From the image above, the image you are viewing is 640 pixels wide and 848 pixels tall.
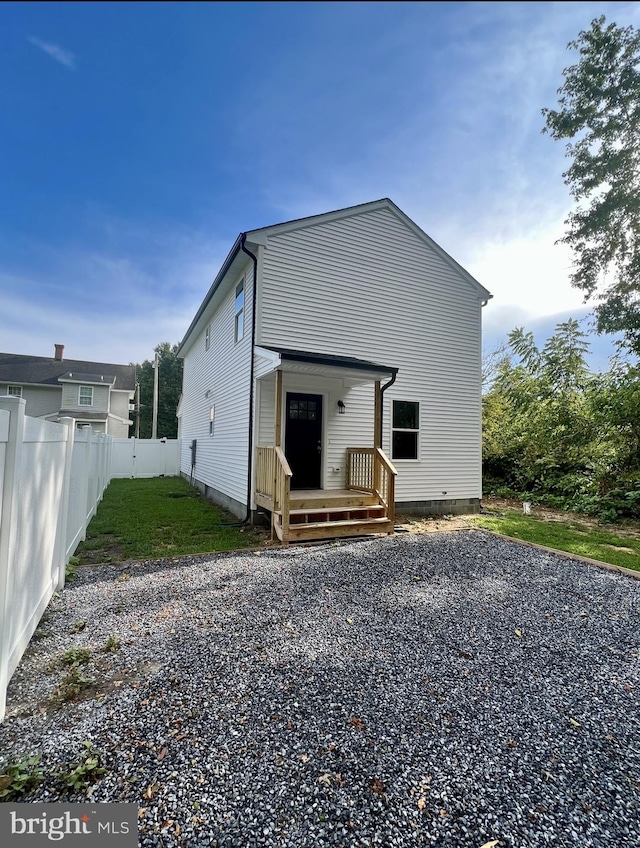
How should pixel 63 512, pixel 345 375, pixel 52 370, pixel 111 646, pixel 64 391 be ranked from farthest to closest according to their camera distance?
pixel 52 370 → pixel 64 391 → pixel 345 375 → pixel 63 512 → pixel 111 646

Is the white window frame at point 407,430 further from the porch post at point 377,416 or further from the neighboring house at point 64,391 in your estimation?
the neighboring house at point 64,391

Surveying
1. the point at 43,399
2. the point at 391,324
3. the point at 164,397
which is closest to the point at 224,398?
the point at 391,324

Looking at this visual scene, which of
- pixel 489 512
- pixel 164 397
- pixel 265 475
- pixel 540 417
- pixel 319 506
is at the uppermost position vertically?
pixel 164 397

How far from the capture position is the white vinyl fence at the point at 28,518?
2.07m

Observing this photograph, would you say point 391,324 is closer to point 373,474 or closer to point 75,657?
point 373,474

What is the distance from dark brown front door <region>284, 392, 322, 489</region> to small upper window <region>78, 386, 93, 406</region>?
20029mm

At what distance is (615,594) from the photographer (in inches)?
169

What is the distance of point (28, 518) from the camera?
260 centimetres

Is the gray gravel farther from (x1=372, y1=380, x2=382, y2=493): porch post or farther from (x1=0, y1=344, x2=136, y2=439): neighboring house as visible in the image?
(x1=0, y1=344, x2=136, y2=439): neighboring house

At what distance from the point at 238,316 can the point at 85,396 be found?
18.9m

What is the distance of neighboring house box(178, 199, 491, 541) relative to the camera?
6.91 m

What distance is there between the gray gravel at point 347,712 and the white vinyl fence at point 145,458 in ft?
42.3

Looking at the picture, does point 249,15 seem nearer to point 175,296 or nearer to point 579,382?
point 579,382

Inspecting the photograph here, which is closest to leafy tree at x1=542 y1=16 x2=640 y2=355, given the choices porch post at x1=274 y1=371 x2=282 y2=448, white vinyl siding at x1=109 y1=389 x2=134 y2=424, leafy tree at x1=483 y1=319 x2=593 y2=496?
leafy tree at x1=483 y1=319 x2=593 y2=496
